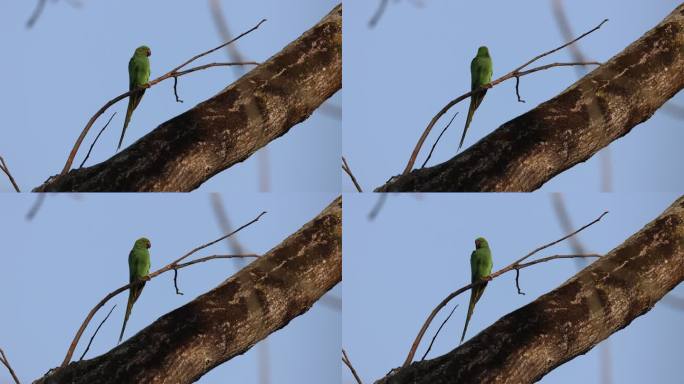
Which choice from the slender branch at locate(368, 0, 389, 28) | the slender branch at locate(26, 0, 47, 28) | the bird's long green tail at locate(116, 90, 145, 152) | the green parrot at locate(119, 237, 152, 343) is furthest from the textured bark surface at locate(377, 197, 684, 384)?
the slender branch at locate(26, 0, 47, 28)

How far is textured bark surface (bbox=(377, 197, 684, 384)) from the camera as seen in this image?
111 inches

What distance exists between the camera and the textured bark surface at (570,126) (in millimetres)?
2852

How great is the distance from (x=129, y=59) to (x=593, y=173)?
1319mm

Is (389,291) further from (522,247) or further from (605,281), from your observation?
(605,281)

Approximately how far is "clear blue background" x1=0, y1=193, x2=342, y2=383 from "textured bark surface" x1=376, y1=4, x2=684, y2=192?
399 mm

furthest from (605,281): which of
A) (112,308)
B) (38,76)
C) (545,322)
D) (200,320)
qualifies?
(38,76)

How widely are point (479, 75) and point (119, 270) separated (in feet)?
3.68

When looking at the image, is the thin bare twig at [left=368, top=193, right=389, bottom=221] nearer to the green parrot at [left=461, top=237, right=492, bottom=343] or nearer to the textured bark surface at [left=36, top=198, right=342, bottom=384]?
the textured bark surface at [left=36, top=198, right=342, bottom=384]

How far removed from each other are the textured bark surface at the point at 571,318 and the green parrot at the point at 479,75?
0.51 metres

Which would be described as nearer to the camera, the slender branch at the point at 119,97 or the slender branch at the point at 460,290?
the slender branch at the point at 119,97

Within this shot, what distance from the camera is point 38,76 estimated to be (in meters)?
2.80

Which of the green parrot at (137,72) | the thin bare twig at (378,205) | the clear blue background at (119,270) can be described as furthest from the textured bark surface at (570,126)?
the green parrot at (137,72)

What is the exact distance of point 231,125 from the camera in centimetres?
282

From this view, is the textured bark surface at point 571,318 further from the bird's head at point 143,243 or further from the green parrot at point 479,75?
the bird's head at point 143,243
